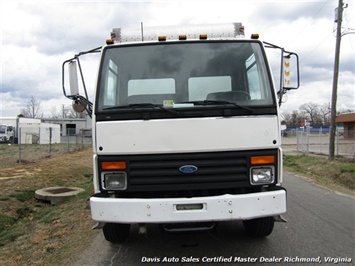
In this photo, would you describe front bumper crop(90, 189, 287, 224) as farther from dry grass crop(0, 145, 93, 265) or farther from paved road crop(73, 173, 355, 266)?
dry grass crop(0, 145, 93, 265)

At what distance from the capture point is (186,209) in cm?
350

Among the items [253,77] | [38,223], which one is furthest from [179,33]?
[38,223]

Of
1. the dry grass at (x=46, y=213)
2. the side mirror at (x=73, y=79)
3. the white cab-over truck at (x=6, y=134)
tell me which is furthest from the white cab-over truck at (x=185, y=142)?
the white cab-over truck at (x=6, y=134)

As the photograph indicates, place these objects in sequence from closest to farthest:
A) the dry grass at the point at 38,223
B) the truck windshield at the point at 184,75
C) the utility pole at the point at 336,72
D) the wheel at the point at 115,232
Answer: the truck windshield at the point at 184,75 → the wheel at the point at 115,232 → the dry grass at the point at 38,223 → the utility pole at the point at 336,72

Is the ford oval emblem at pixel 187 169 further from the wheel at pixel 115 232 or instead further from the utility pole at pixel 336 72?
the utility pole at pixel 336 72

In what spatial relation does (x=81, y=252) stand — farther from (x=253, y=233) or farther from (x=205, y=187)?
(x=253, y=233)

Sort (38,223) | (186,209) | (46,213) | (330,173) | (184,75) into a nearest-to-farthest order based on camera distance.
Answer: (186,209)
(184,75)
(38,223)
(46,213)
(330,173)

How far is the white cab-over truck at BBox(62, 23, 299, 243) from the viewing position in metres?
3.51

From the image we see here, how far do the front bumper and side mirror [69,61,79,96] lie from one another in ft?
4.99

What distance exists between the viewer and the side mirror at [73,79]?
418 centimetres

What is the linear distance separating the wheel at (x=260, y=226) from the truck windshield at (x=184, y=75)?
1.70 m

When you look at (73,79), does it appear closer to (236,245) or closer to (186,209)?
(186,209)

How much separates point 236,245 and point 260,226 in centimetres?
42

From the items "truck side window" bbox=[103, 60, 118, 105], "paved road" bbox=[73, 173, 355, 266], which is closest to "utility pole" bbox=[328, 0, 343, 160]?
"paved road" bbox=[73, 173, 355, 266]
